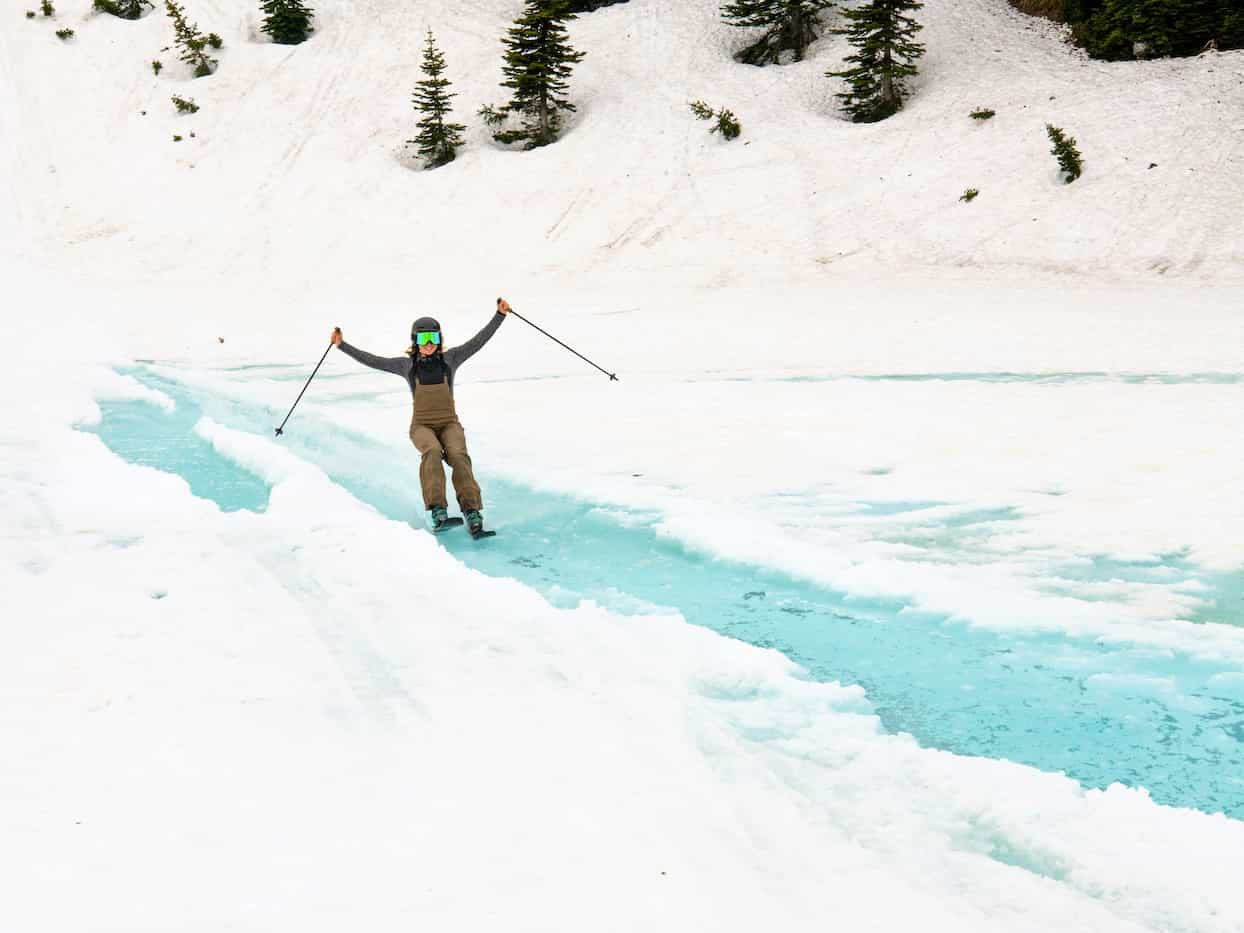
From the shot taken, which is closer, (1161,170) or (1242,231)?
(1242,231)

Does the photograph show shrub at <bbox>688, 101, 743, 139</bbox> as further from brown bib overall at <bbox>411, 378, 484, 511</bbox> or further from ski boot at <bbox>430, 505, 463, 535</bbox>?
ski boot at <bbox>430, 505, 463, 535</bbox>

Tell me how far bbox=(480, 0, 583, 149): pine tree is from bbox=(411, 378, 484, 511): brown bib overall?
76.6 feet

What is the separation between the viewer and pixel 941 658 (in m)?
4.33

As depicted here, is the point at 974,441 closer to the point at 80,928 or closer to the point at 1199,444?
the point at 1199,444

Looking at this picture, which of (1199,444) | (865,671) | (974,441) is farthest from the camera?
(974,441)

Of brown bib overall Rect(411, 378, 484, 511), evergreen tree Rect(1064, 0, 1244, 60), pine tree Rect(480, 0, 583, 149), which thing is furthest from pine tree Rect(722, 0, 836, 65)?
brown bib overall Rect(411, 378, 484, 511)

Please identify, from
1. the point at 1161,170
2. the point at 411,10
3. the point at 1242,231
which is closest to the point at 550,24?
the point at 411,10

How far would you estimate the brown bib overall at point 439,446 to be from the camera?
657 centimetres

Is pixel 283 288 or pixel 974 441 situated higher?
pixel 974 441

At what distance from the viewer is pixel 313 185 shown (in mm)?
30000

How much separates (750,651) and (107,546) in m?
3.78

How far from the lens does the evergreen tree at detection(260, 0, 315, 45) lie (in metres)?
35.1

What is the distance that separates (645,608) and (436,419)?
2.78 m

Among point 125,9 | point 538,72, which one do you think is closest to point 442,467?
point 538,72
